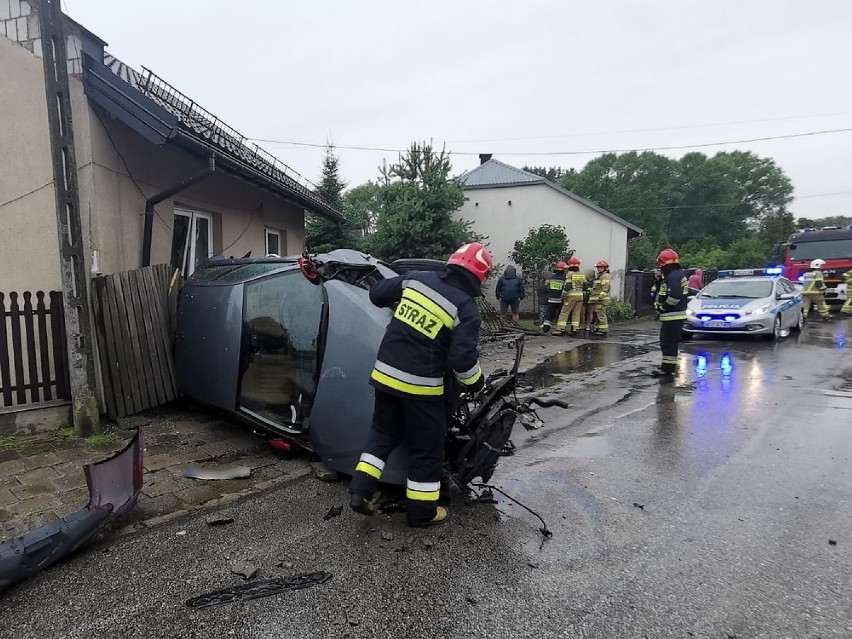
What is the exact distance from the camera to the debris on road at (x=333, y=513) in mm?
3139

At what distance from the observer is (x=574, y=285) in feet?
41.7

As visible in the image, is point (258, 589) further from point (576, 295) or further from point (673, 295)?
point (576, 295)

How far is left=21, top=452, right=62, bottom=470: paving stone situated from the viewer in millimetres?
3822

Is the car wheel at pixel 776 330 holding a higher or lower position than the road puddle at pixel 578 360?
higher

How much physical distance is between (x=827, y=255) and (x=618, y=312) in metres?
7.20

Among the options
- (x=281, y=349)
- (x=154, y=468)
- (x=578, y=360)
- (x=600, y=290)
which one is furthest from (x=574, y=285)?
(x=154, y=468)

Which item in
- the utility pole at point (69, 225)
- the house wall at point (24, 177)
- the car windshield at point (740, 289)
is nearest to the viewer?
the utility pole at point (69, 225)

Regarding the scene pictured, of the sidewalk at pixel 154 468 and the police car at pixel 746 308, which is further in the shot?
the police car at pixel 746 308

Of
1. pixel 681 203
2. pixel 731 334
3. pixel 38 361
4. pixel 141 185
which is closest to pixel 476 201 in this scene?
pixel 731 334

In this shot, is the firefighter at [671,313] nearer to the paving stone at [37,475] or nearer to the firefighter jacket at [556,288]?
the firefighter jacket at [556,288]

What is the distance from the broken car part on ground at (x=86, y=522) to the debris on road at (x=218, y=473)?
57cm

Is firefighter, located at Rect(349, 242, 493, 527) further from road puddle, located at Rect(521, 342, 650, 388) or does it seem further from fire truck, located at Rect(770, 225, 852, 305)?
fire truck, located at Rect(770, 225, 852, 305)

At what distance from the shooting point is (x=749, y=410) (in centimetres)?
572

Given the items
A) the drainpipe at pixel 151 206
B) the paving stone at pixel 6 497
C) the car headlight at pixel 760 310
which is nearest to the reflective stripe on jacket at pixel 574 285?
the car headlight at pixel 760 310
